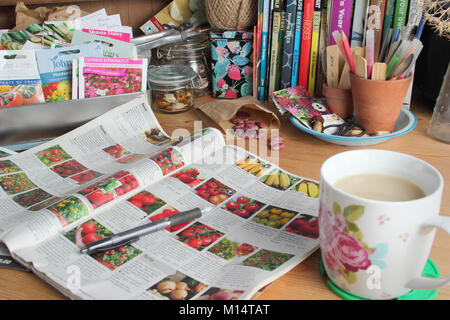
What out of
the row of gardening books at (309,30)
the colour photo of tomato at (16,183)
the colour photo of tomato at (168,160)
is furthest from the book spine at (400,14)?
the colour photo of tomato at (16,183)

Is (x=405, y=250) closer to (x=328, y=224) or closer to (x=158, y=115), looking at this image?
(x=328, y=224)

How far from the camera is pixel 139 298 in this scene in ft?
1.57

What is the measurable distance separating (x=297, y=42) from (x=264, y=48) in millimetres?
76

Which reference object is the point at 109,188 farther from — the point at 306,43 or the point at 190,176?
the point at 306,43

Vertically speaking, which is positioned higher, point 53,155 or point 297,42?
point 297,42

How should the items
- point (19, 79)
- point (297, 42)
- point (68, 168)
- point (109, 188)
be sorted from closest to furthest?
point (109, 188) < point (68, 168) < point (19, 79) < point (297, 42)

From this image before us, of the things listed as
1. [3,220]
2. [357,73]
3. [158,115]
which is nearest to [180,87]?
[158,115]

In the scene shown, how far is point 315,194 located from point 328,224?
7.9 inches

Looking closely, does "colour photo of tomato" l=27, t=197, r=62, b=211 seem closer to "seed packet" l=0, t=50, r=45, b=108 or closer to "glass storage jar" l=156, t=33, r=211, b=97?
"seed packet" l=0, t=50, r=45, b=108

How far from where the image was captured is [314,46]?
963mm

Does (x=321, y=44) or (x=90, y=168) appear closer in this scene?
(x=90, y=168)

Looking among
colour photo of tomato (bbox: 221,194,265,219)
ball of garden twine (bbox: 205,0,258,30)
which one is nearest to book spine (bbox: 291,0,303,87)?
ball of garden twine (bbox: 205,0,258,30)

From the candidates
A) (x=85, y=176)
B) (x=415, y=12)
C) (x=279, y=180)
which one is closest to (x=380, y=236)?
(x=279, y=180)

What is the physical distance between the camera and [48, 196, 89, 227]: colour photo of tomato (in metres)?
0.60
